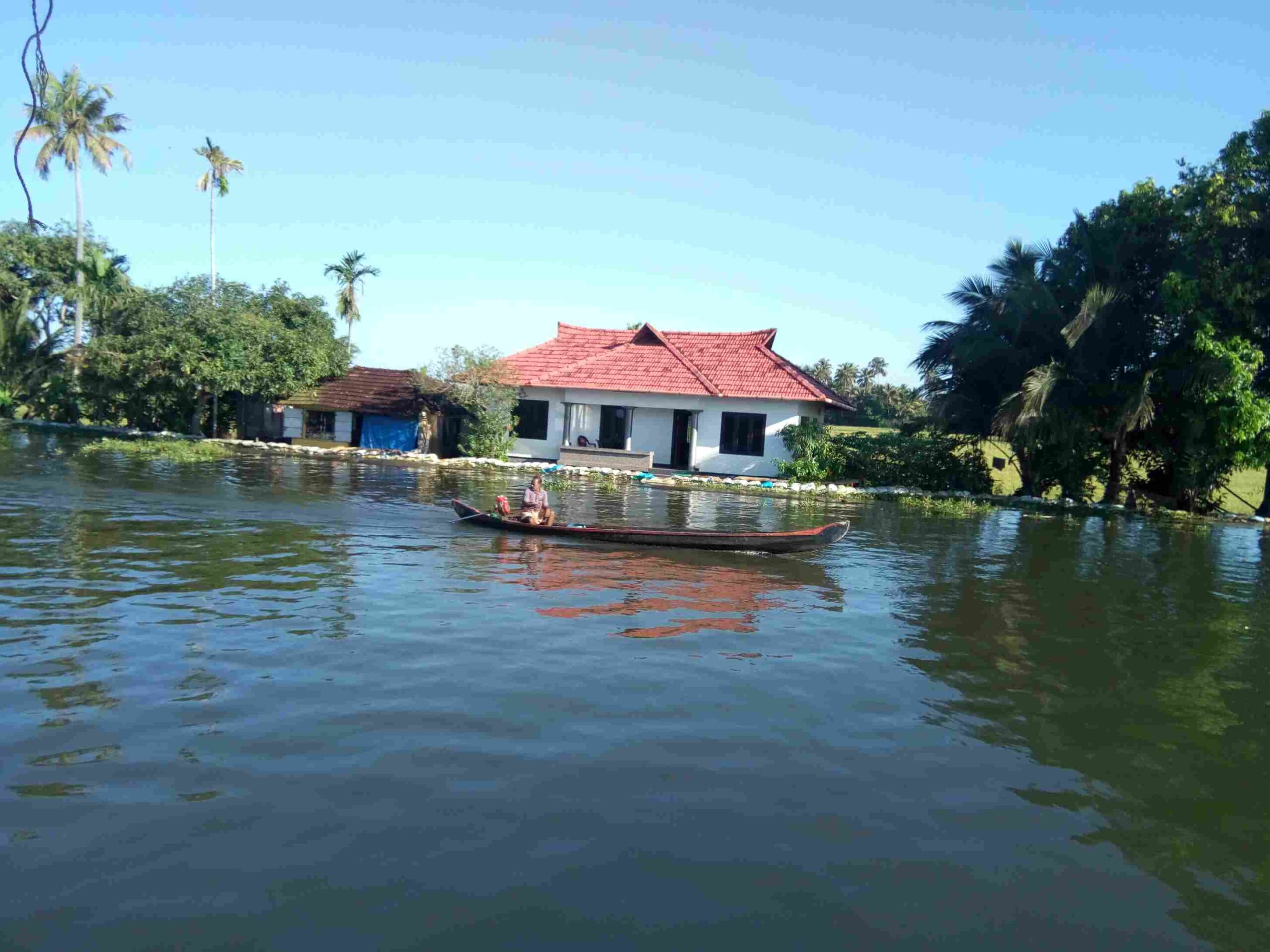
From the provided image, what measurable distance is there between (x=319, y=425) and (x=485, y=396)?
856 centimetres

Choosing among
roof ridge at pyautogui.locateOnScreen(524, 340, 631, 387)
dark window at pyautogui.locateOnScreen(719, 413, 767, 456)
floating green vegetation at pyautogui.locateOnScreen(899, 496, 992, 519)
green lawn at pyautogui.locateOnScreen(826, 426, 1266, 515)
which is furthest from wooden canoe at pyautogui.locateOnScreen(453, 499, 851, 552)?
roof ridge at pyautogui.locateOnScreen(524, 340, 631, 387)

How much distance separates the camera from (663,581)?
13.4 metres

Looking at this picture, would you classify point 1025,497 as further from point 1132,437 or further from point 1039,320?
point 1039,320

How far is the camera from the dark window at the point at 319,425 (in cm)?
3681

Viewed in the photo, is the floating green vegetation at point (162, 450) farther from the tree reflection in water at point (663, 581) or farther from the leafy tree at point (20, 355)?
the tree reflection in water at point (663, 581)

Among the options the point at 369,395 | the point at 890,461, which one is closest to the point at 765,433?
the point at 890,461

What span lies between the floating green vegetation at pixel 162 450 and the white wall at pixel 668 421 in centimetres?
1032

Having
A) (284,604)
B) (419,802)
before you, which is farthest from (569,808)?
(284,604)

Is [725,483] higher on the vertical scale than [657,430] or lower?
lower

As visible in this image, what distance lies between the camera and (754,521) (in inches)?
814

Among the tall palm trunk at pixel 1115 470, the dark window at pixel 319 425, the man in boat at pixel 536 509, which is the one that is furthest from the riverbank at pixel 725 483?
the man in boat at pixel 536 509

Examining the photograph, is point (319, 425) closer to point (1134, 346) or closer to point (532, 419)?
point (532, 419)

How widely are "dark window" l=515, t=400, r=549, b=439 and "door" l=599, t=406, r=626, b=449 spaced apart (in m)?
2.21

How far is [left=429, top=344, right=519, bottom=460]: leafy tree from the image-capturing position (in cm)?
3272
